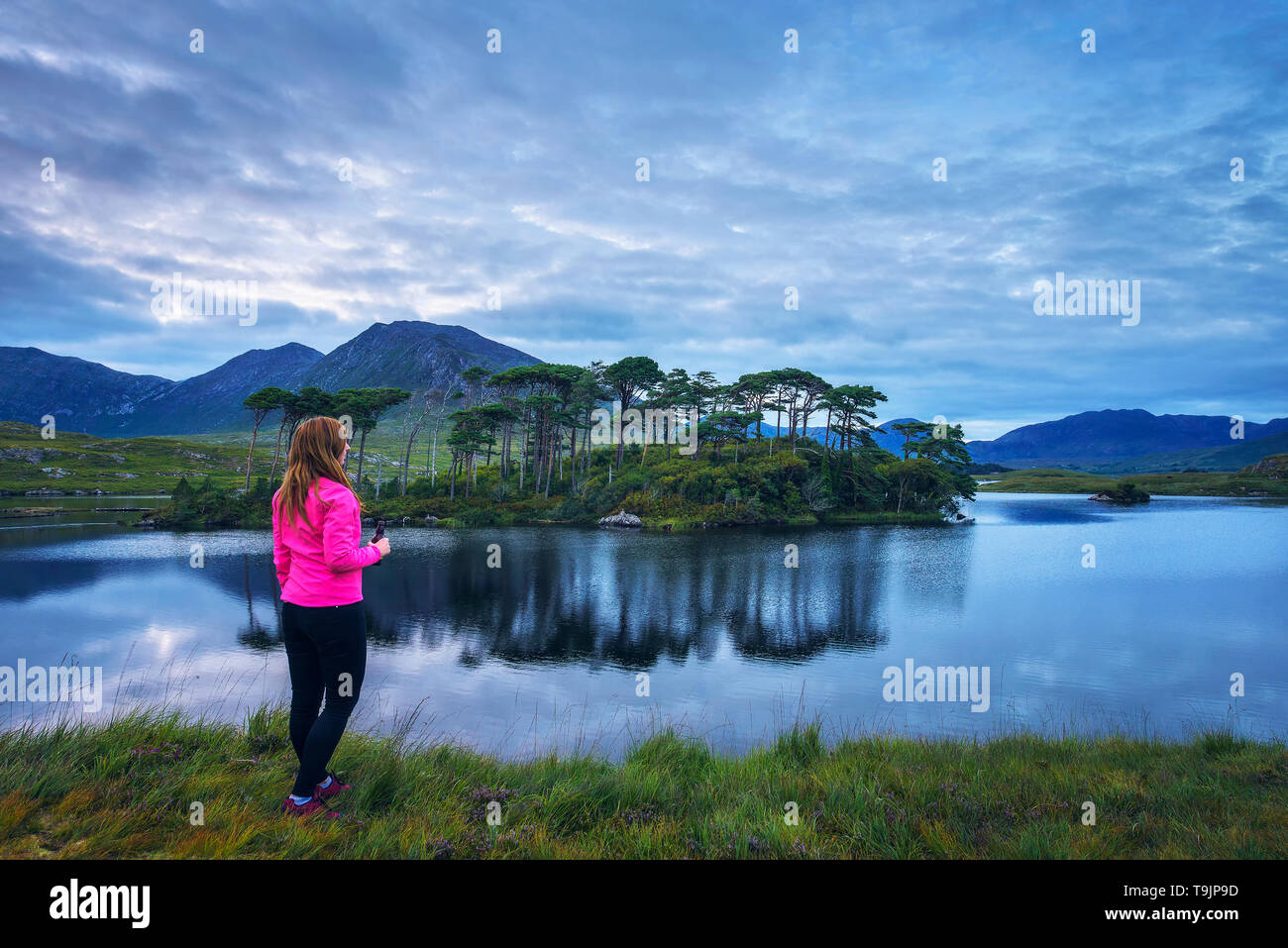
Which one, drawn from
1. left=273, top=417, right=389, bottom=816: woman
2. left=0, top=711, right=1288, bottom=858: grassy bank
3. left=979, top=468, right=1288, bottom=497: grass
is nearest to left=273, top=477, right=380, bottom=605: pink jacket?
left=273, top=417, right=389, bottom=816: woman

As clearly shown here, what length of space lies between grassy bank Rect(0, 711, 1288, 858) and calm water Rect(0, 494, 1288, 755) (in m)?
1.72

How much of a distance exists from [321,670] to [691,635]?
12671 mm

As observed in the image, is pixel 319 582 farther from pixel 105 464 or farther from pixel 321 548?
pixel 105 464

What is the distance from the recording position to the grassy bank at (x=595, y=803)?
3.42m

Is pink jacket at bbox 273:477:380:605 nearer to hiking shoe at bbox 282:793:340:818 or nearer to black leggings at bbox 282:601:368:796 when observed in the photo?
black leggings at bbox 282:601:368:796

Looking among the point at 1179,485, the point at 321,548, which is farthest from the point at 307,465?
the point at 1179,485

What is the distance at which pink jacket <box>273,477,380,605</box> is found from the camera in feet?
12.0

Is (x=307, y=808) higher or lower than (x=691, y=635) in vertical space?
higher

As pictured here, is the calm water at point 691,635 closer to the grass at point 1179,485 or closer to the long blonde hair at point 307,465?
the long blonde hair at point 307,465

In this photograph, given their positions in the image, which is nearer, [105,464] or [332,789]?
[332,789]

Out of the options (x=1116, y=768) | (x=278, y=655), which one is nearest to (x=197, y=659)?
(x=278, y=655)

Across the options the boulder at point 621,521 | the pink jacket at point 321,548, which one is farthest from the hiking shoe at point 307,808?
the boulder at point 621,521

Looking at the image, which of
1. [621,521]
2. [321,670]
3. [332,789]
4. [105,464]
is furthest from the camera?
[105,464]

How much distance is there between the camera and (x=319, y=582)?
367 centimetres
